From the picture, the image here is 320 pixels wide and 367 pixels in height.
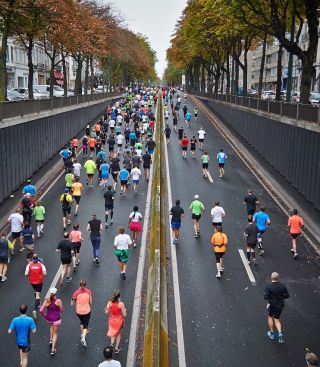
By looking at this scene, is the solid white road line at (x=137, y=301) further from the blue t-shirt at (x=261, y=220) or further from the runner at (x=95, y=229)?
the blue t-shirt at (x=261, y=220)

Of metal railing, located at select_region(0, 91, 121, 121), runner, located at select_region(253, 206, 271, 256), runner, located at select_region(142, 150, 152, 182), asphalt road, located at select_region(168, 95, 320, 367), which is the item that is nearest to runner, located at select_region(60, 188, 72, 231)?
asphalt road, located at select_region(168, 95, 320, 367)

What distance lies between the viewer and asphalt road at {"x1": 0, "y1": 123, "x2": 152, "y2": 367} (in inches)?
413

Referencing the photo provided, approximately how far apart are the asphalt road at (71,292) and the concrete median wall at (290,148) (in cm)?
746

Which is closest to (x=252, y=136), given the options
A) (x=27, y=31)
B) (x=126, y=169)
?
(x=126, y=169)

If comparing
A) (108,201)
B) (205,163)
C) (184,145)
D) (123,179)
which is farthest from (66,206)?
(184,145)

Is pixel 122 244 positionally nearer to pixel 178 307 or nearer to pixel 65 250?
pixel 65 250

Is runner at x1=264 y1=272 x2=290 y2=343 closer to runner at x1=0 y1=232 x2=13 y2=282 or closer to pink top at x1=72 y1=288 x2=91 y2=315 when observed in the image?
pink top at x1=72 y1=288 x2=91 y2=315

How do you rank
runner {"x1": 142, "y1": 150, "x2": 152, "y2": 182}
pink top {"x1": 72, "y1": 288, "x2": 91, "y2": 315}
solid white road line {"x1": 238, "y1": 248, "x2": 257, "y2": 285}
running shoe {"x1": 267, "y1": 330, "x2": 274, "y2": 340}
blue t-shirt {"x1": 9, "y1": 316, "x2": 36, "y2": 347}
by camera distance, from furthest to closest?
runner {"x1": 142, "y1": 150, "x2": 152, "y2": 182}, solid white road line {"x1": 238, "y1": 248, "x2": 257, "y2": 285}, running shoe {"x1": 267, "y1": 330, "x2": 274, "y2": 340}, pink top {"x1": 72, "y1": 288, "x2": 91, "y2": 315}, blue t-shirt {"x1": 9, "y1": 316, "x2": 36, "y2": 347}

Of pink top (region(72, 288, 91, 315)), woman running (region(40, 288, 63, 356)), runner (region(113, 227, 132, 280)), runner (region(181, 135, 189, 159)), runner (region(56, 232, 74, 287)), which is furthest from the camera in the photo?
runner (region(181, 135, 189, 159))

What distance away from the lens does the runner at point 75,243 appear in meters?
14.6

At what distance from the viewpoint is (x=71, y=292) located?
1347 centimetres

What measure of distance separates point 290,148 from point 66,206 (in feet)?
39.0

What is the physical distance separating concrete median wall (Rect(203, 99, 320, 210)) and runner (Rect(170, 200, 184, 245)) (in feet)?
19.6

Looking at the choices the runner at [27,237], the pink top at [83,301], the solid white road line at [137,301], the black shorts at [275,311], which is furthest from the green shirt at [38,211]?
the black shorts at [275,311]
